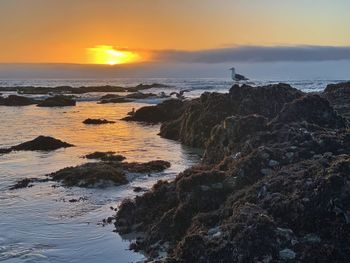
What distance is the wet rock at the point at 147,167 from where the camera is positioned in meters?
18.5

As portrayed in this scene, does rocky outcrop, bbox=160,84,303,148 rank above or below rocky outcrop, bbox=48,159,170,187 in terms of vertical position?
above

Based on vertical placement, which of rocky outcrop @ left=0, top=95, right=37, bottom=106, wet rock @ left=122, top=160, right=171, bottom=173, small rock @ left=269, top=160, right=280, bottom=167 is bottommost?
rocky outcrop @ left=0, top=95, right=37, bottom=106

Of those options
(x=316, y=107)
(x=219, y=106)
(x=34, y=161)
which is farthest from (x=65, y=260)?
(x=219, y=106)

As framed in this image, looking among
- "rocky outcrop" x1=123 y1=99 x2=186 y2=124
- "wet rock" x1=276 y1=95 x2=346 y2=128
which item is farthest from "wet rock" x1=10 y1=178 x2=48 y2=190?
"rocky outcrop" x1=123 y1=99 x2=186 y2=124

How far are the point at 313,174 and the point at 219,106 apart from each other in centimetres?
1806

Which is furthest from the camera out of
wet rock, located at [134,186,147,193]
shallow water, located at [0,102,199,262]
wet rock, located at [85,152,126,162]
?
wet rock, located at [85,152,126,162]

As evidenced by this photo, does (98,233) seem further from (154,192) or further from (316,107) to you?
(316,107)

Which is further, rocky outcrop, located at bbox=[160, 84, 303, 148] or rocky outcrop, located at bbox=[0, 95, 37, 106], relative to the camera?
rocky outcrop, located at bbox=[0, 95, 37, 106]

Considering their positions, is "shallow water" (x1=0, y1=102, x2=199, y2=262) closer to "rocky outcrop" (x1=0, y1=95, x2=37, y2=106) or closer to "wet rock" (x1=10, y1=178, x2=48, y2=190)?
"wet rock" (x1=10, y1=178, x2=48, y2=190)

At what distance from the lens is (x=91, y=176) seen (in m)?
16.7

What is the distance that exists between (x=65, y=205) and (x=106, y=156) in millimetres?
7829

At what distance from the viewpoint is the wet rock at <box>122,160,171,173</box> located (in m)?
18.5

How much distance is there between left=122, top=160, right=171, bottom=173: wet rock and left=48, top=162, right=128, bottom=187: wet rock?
0.76 metres

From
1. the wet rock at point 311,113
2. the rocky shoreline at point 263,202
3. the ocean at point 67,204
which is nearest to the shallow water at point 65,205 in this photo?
the ocean at point 67,204
